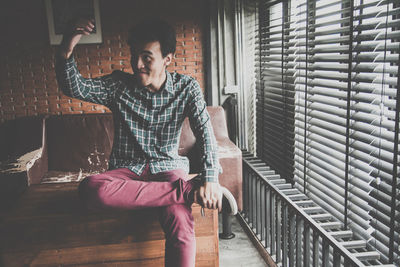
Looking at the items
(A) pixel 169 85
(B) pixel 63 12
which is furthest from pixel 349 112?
(B) pixel 63 12

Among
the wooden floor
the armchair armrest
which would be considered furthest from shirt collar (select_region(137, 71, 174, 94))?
the wooden floor

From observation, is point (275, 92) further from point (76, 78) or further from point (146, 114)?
point (76, 78)

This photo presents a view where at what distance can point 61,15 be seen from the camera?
12.2ft

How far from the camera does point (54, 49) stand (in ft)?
12.5

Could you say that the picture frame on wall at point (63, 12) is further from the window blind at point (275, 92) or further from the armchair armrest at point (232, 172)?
the armchair armrest at point (232, 172)

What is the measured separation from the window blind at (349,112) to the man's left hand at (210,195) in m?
0.68

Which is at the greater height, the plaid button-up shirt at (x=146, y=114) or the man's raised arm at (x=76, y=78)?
the man's raised arm at (x=76, y=78)

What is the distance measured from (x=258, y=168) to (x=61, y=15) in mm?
2537

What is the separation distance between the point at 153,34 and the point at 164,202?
2.85ft

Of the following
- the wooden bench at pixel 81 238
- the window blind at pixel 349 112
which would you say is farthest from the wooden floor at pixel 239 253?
the wooden bench at pixel 81 238

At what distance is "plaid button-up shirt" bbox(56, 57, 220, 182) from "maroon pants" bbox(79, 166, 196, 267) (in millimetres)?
270

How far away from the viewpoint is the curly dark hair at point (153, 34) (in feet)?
6.22

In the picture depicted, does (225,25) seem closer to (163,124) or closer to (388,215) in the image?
(163,124)

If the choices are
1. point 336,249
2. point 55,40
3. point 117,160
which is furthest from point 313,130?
point 55,40
